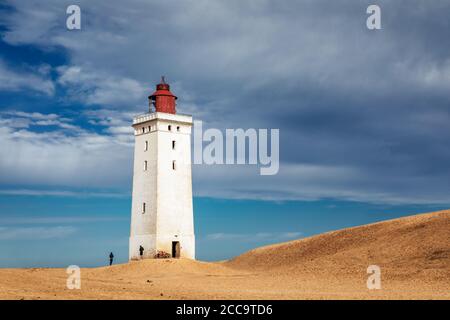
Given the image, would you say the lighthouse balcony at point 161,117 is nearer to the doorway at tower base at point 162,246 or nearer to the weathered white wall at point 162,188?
the weathered white wall at point 162,188

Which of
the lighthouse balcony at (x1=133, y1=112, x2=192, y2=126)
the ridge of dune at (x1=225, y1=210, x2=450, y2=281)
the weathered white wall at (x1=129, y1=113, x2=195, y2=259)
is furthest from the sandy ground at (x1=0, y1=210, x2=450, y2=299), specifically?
the lighthouse balcony at (x1=133, y1=112, x2=192, y2=126)

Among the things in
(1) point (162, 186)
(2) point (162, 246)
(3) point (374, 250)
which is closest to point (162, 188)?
(1) point (162, 186)

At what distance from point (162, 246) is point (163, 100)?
12978 mm

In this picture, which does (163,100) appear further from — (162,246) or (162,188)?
(162,246)

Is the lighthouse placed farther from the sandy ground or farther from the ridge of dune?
the ridge of dune

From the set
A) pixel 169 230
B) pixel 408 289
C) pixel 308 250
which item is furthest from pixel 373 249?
pixel 169 230

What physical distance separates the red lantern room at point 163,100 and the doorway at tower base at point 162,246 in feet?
36.9

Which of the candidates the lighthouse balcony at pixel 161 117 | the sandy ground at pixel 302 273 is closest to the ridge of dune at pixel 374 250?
Result: the sandy ground at pixel 302 273

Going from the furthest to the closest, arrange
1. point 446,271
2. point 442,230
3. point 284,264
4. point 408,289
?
point 284,264, point 442,230, point 446,271, point 408,289

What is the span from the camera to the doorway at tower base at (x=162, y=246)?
5016cm

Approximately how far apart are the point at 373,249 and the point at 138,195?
69.2 ft
